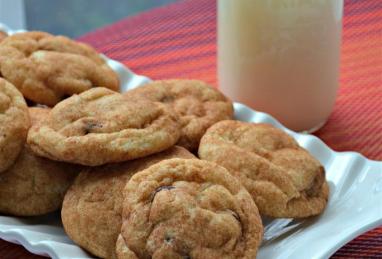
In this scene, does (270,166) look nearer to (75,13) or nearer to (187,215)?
(187,215)

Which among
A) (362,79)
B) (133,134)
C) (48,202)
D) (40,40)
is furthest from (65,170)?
(362,79)

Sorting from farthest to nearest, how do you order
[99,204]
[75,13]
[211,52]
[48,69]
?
[75,13] → [211,52] → [48,69] → [99,204]

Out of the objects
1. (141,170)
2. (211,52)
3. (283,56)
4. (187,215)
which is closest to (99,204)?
(141,170)

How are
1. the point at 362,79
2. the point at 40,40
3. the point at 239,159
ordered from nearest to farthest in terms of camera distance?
the point at 239,159 → the point at 40,40 → the point at 362,79

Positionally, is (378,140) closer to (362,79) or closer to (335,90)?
(335,90)

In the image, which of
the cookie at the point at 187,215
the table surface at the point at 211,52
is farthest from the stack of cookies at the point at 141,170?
A: the table surface at the point at 211,52

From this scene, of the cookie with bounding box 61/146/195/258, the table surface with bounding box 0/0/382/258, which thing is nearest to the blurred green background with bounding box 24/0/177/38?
the table surface with bounding box 0/0/382/258

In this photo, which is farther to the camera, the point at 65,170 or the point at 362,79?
the point at 362,79
